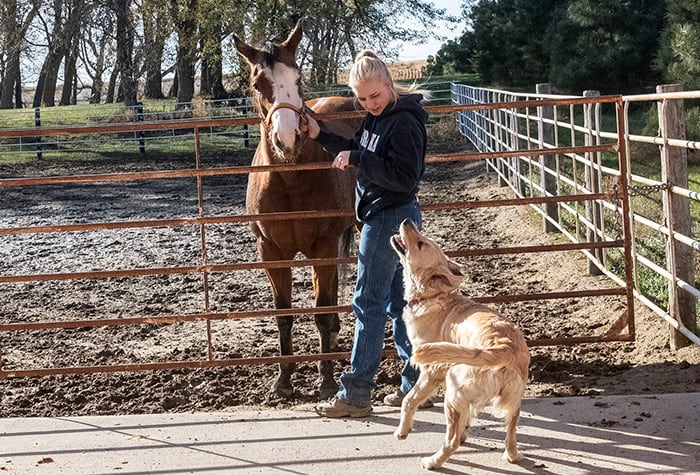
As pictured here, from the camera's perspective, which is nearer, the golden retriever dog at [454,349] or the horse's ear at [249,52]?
the golden retriever dog at [454,349]

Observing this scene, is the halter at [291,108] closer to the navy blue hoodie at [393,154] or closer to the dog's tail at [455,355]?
the navy blue hoodie at [393,154]

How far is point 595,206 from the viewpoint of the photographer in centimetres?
805

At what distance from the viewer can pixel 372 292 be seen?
14.4 feet

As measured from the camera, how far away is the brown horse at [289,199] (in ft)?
16.9

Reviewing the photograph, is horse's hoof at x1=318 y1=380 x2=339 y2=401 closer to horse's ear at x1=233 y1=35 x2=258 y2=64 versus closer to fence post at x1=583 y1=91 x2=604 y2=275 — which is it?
horse's ear at x1=233 y1=35 x2=258 y2=64

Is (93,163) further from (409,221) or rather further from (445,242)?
(409,221)

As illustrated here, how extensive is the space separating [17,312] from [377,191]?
16.2ft

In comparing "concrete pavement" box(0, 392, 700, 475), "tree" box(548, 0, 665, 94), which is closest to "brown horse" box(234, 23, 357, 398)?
"concrete pavement" box(0, 392, 700, 475)

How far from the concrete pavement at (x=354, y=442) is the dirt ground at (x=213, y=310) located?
0.63 metres

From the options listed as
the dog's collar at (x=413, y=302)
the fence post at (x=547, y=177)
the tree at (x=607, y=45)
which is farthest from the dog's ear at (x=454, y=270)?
the tree at (x=607, y=45)

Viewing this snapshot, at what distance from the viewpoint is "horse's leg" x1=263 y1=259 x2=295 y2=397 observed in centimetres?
553

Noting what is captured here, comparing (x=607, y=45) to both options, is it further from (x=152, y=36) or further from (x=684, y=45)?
(x=152, y=36)

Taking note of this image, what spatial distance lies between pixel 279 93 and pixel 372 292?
1358 mm

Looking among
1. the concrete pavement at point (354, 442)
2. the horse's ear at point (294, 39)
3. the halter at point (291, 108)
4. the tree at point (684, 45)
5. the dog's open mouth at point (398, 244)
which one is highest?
the tree at point (684, 45)
